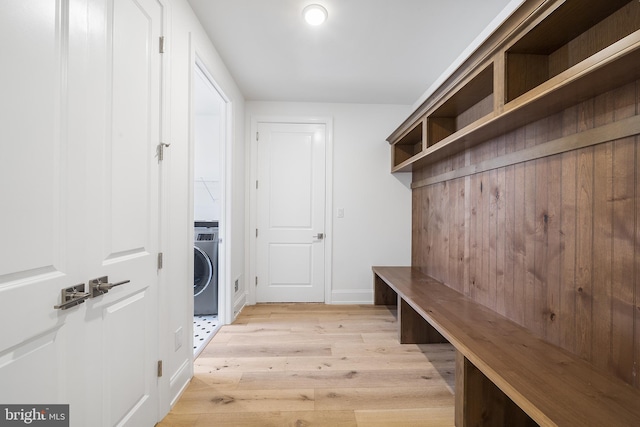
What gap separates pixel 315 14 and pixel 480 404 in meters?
2.46

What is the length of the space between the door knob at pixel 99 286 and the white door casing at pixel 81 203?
0.02 meters

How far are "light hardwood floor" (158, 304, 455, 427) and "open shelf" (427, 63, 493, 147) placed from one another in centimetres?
175

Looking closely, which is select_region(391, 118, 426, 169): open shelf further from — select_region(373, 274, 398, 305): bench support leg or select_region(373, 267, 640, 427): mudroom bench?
select_region(373, 267, 640, 427): mudroom bench

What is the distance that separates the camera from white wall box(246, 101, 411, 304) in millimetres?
3133

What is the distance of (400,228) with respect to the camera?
10.3 ft

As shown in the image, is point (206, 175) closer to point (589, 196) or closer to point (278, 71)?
point (278, 71)

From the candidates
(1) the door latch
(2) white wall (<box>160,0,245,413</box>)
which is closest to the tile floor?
(2) white wall (<box>160,0,245,413</box>)

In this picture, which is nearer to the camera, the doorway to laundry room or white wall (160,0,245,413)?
white wall (160,0,245,413)

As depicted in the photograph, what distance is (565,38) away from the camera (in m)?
1.17

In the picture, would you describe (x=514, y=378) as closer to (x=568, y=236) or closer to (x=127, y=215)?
(x=568, y=236)

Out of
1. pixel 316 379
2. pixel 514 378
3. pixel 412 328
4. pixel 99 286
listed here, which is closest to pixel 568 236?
pixel 514 378

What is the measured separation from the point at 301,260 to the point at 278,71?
2.06 m

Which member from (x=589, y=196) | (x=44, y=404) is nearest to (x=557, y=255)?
(x=589, y=196)

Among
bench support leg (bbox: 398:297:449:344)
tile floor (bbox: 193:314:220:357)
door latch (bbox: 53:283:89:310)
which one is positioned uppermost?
door latch (bbox: 53:283:89:310)
